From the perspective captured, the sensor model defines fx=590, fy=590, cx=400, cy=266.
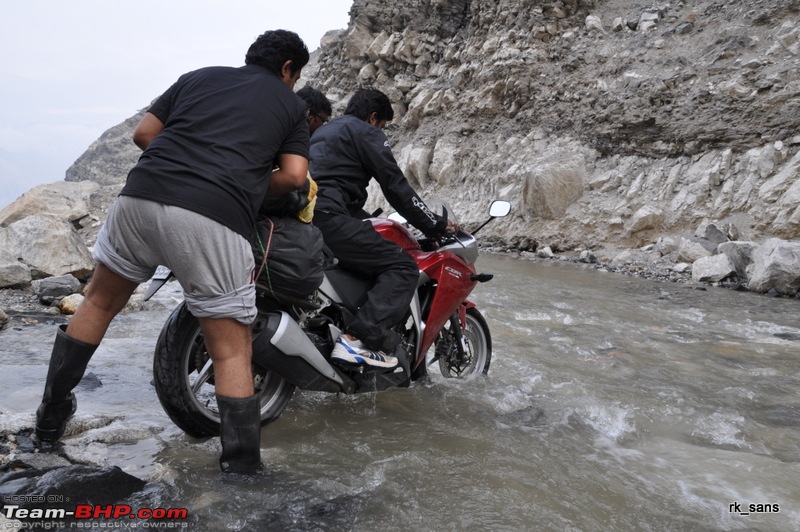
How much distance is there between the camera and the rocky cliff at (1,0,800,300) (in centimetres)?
1270

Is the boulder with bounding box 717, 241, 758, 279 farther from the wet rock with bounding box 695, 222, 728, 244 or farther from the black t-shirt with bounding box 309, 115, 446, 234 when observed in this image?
the black t-shirt with bounding box 309, 115, 446, 234

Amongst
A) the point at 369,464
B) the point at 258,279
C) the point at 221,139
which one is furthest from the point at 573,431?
the point at 221,139

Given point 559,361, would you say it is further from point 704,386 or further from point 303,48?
point 303,48

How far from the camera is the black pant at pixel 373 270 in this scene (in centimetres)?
315

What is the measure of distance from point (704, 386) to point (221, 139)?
3.84 metres

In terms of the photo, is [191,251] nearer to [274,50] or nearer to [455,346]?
[274,50]

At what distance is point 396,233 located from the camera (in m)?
3.69

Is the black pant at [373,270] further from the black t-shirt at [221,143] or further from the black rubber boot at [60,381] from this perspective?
the black rubber boot at [60,381]

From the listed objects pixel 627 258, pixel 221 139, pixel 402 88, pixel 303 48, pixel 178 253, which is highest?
pixel 402 88

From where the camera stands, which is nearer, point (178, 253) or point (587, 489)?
point (178, 253)

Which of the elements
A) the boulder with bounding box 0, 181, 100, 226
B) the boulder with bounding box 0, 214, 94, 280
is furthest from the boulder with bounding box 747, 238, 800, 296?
the boulder with bounding box 0, 181, 100, 226

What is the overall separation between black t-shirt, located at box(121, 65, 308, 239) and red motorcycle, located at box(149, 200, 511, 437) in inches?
23.4

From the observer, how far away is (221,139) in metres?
2.26

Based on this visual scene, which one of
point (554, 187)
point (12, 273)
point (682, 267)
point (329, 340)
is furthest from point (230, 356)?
point (554, 187)
